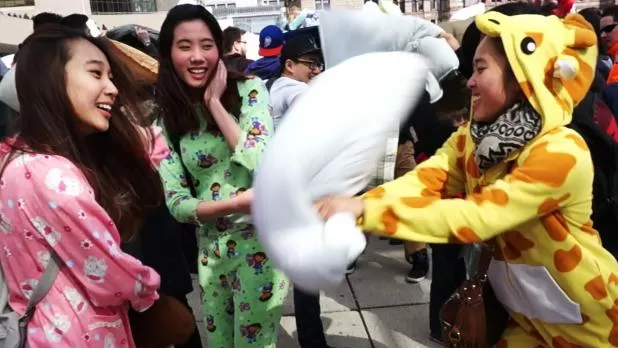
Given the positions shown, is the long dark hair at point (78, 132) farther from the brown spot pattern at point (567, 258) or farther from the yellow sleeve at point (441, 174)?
the brown spot pattern at point (567, 258)

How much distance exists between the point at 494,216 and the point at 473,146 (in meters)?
0.40

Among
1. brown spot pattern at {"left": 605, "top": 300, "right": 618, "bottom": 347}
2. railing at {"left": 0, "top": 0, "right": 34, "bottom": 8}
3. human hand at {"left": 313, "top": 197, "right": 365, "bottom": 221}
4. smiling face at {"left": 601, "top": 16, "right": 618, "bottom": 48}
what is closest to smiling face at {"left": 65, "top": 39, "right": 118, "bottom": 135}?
human hand at {"left": 313, "top": 197, "right": 365, "bottom": 221}

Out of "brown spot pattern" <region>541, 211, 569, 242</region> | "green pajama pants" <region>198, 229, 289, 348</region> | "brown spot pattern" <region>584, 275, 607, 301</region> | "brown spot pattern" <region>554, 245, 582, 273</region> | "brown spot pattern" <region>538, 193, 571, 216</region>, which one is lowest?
"green pajama pants" <region>198, 229, 289, 348</region>

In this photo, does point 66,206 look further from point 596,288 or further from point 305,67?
point 305,67

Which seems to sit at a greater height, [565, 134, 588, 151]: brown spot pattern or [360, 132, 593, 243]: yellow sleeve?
[565, 134, 588, 151]: brown spot pattern

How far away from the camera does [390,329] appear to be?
3.60 metres

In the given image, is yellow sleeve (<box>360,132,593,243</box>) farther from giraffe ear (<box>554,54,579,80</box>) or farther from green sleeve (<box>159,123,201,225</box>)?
green sleeve (<box>159,123,201,225</box>)

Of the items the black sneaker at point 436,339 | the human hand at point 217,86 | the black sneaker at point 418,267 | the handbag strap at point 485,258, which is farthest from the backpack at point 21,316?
the black sneaker at point 418,267

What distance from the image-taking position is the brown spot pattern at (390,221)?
1.40m

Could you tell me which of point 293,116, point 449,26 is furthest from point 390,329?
point 449,26

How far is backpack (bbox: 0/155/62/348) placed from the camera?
1.52 meters

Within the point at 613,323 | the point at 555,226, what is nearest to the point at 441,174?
the point at 555,226

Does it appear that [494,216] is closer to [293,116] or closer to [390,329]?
[293,116]

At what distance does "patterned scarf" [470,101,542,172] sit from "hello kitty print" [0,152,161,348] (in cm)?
103
